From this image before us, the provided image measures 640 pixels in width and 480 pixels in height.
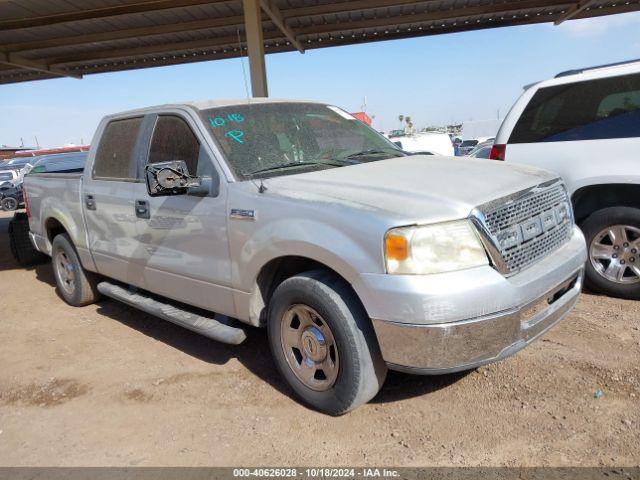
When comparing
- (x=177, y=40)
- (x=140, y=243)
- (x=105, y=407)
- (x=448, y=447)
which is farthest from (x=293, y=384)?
(x=177, y=40)

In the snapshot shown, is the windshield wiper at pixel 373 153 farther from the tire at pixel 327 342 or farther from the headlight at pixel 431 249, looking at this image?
the headlight at pixel 431 249

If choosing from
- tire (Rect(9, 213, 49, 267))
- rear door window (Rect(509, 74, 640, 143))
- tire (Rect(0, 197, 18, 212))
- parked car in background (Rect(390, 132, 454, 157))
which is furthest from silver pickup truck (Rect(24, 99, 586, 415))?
tire (Rect(0, 197, 18, 212))

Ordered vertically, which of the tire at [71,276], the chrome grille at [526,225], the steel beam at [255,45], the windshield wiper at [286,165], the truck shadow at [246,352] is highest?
the steel beam at [255,45]

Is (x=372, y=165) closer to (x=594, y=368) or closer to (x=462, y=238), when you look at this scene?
(x=462, y=238)

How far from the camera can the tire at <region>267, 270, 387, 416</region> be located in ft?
9.05

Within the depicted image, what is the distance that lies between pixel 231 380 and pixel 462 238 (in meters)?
2.04

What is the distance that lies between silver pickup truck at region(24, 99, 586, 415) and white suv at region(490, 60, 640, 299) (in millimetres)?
1287

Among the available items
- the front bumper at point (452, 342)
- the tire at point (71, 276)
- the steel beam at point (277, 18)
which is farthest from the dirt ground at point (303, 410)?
the steel beam at point (277, 18)

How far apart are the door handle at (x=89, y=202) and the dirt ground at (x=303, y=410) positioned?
132 cm

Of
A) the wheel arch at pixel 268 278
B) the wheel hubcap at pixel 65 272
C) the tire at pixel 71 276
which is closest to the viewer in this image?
the wheel arch at pixel 268 278

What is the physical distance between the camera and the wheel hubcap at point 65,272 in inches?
224

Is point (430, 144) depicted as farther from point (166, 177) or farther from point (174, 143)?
point (166, 177)

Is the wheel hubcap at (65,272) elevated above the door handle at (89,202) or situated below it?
below

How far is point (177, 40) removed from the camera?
46.5ft
